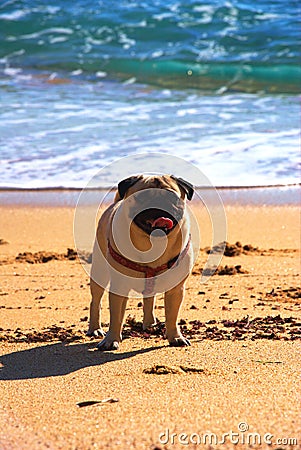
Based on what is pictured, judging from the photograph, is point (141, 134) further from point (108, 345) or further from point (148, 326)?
point (108, 345)

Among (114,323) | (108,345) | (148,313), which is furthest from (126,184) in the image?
(148,313)

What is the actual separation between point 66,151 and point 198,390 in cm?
796

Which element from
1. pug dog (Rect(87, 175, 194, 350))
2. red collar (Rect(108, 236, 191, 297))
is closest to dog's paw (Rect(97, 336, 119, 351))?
pug dog (Rect(87, 175, 194, 350))

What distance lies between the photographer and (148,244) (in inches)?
168

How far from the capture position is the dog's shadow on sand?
13.5 ft

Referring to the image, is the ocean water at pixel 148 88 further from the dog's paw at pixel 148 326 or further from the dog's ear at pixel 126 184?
the dog's ear at pixel 126 184

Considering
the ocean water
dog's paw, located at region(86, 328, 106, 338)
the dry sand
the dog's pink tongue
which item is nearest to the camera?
the dry sand

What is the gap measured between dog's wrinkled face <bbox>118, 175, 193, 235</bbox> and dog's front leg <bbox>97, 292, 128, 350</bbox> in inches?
22.2

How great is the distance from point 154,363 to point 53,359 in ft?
1.93


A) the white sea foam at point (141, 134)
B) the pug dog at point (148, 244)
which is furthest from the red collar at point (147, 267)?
the white sea foam at point (141, 134)

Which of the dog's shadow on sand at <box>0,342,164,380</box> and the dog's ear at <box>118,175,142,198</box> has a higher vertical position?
the dog's ear at <box>118,175,142,198</box>

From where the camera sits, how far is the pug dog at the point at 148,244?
13.6 ft

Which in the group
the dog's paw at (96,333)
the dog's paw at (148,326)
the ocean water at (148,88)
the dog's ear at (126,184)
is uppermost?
the dog's ear at (126,184)

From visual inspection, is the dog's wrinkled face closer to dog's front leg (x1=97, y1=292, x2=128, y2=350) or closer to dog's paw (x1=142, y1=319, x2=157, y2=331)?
dog's front leg (x1=97, y1=292, x2=128, y2=350)
